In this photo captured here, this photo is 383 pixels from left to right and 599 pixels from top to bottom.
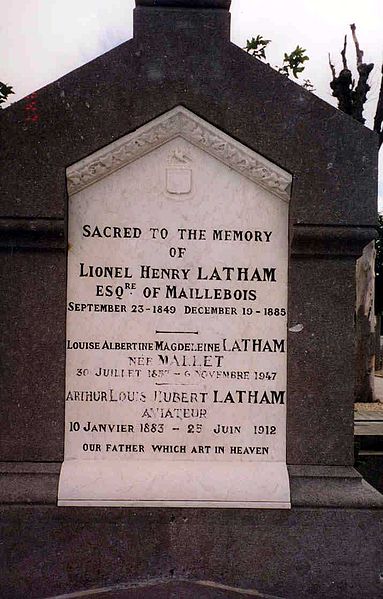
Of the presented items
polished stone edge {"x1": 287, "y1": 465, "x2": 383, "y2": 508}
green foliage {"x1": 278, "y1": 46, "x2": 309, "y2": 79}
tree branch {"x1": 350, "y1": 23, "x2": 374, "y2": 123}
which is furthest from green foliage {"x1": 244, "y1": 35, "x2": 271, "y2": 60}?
tree branch {"x1": 350, "y1": 23, "x2": 374, "y2": 123}

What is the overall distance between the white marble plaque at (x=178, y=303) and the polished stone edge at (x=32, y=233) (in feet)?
0.39

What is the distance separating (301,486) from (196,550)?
0.70 meters

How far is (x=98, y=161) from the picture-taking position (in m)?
3.83

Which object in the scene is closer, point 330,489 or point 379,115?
point 330,489

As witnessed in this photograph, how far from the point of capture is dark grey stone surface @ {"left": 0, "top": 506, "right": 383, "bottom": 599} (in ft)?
12.1

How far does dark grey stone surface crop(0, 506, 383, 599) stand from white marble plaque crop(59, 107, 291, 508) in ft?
1.07

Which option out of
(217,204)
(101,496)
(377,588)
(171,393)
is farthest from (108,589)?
(217,204)

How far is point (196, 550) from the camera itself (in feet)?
12.3

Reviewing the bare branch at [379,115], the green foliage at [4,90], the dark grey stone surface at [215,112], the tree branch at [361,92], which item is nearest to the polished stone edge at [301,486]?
the dark grey stone surface at [215,112]

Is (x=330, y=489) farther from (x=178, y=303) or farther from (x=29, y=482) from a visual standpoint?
(x=29, y=482)

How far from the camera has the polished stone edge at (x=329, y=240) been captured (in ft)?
12.5

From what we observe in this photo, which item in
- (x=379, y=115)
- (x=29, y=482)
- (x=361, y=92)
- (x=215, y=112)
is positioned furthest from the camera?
(x=379, y=115)

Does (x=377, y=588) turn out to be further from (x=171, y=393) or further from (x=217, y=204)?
(x=217, y=204)

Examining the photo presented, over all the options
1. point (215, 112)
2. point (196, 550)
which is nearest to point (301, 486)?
point (196, 550)
